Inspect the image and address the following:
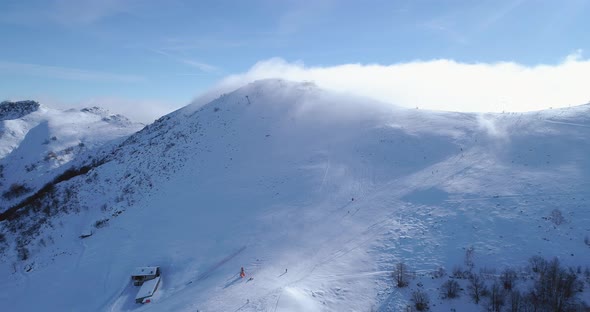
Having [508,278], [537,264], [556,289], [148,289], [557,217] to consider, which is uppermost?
[557,217]

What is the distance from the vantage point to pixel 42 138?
83.2 metres

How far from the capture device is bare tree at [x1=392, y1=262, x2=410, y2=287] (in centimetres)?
1822

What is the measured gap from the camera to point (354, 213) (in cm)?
2611

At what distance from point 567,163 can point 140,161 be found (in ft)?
163

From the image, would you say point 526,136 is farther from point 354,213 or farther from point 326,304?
point 326,304

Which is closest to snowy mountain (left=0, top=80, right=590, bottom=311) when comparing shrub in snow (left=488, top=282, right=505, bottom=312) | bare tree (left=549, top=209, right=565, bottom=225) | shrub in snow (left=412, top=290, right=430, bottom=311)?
bare tree (left=549, top=209, right=565, bottom=225)

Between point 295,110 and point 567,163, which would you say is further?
point 295,110

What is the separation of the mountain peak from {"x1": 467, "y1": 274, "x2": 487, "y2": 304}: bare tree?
4985 inches

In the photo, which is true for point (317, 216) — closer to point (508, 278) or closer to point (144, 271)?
point (508, 278)

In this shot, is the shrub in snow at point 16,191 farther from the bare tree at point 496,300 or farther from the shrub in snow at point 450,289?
the bare tree at point 496,300

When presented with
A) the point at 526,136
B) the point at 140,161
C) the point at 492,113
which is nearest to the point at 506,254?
the point at 526,136

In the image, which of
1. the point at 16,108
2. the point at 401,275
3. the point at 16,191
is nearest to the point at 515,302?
the point at 401,275

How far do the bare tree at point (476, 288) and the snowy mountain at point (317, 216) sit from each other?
34cm

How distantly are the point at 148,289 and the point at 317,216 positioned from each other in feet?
45.8
